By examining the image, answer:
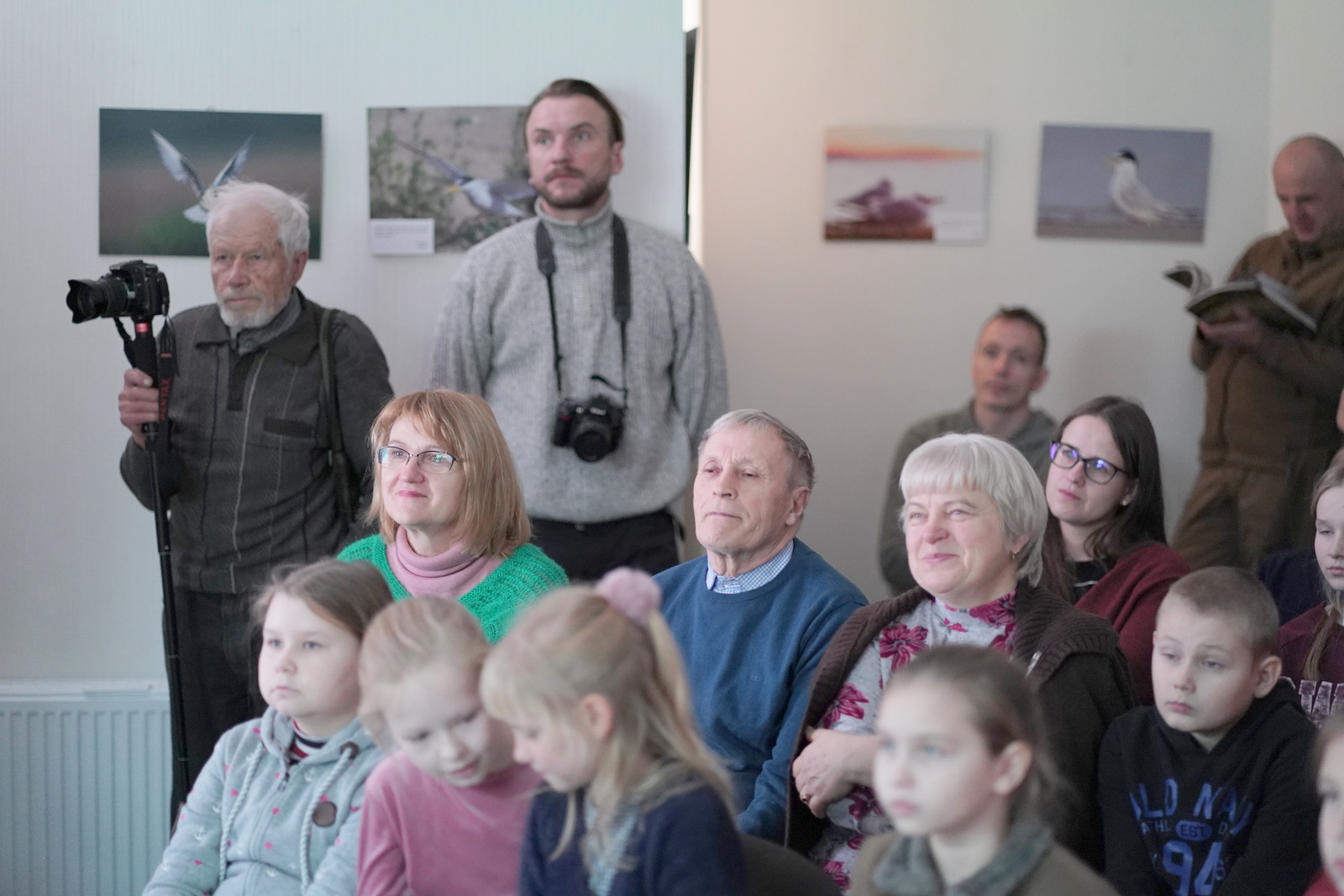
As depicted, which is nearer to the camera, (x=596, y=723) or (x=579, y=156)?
(x=596, y=723)

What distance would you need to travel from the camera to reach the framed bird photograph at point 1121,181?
425 cm

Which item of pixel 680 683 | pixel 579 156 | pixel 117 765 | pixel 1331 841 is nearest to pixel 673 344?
pixel 579 156

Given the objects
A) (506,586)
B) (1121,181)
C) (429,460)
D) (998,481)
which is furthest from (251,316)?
(1121,181)

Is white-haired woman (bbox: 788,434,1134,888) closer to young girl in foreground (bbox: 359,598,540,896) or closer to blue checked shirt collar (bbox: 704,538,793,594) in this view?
blue checked shirt collar (bbox: 704,538,793,594)

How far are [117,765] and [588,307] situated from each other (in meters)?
1.67

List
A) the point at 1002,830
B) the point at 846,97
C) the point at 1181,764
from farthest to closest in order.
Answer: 1. the point at 846,97
2. the point at 1181,764
3. the point at 1002,830

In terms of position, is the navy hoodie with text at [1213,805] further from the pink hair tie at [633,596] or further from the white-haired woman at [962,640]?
the pink hair tie at [633,596]

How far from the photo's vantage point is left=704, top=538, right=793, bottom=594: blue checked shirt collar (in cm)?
224

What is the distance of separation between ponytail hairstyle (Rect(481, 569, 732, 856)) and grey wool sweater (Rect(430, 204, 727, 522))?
180 centimetres

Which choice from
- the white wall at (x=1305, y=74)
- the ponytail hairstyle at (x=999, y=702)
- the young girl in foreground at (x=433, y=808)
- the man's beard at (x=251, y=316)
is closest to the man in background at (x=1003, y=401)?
the white wall at (x=1305, y=74)

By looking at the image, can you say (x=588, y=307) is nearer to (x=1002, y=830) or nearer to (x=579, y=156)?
(x=579, y=156)

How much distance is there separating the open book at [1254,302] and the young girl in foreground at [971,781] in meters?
2.79

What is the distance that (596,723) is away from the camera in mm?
1429

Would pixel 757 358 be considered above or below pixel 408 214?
below
